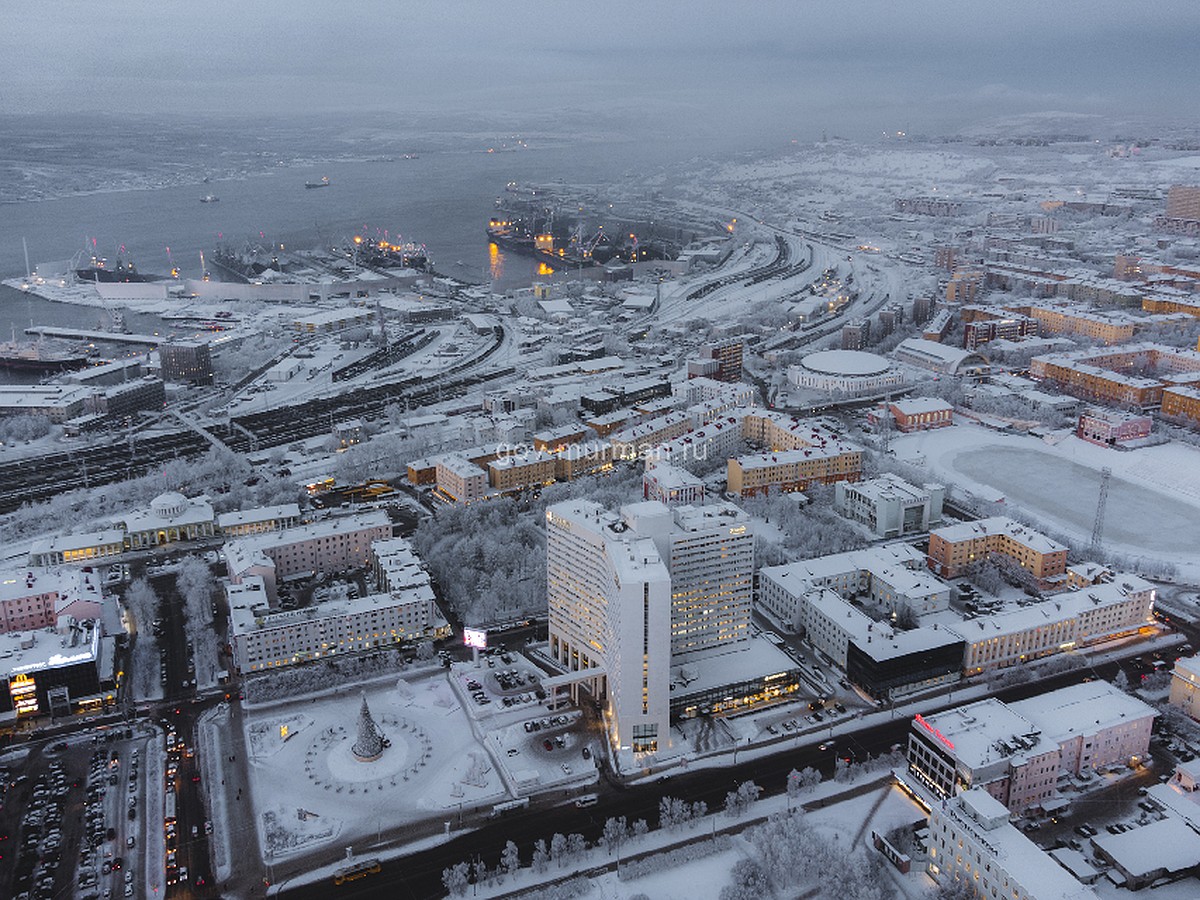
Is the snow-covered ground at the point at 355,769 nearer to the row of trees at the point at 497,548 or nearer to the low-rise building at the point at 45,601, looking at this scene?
the row of trees at the point at 497,548

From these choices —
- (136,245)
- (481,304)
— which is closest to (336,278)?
(481,304)

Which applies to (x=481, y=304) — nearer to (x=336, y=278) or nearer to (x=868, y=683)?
(x=336, y=278)

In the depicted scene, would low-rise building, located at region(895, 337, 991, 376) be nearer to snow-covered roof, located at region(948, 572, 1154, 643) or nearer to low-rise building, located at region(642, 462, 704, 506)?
low-rise building, located at region(642, 462, 704, 506)

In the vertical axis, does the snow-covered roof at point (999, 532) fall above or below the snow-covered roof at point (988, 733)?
below

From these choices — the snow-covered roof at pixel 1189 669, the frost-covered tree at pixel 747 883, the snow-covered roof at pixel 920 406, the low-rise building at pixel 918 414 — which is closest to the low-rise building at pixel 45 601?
the frost-covered tree at pixel 747 883

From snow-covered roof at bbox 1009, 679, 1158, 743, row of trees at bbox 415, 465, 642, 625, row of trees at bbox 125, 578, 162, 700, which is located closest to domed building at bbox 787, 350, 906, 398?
row of trees at bbox 415, 465, 642, 625

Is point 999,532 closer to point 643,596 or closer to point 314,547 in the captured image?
point 643,596
